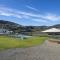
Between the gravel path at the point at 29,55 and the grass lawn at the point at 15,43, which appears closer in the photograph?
the gravel path at the point at 29,55

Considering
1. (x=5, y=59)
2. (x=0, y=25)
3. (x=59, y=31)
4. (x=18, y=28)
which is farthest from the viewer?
(x=18, y=28)

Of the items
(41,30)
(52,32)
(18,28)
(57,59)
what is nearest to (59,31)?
(52,32)

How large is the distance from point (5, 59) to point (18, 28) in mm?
60021

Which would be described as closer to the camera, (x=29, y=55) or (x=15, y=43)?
(x=29, y=55)

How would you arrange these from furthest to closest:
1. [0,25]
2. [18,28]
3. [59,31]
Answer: [18,28]
[0,25]
[59,31]

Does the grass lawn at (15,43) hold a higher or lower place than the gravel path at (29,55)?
lower

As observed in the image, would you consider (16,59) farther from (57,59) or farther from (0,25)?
(0,25)

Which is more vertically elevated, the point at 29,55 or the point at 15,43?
the point at 29,55

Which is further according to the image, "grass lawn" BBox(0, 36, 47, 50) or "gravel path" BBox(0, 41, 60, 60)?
"grass lawn" BBox(0, 36, 47, 50)

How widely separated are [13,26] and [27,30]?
6.19 meters

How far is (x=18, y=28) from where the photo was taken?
70.1 m

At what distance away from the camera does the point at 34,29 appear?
7181 cm

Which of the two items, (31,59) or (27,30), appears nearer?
(31,59)

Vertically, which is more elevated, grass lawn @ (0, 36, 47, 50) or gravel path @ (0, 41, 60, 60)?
gravel path @ (0, 41, 60, 60)
